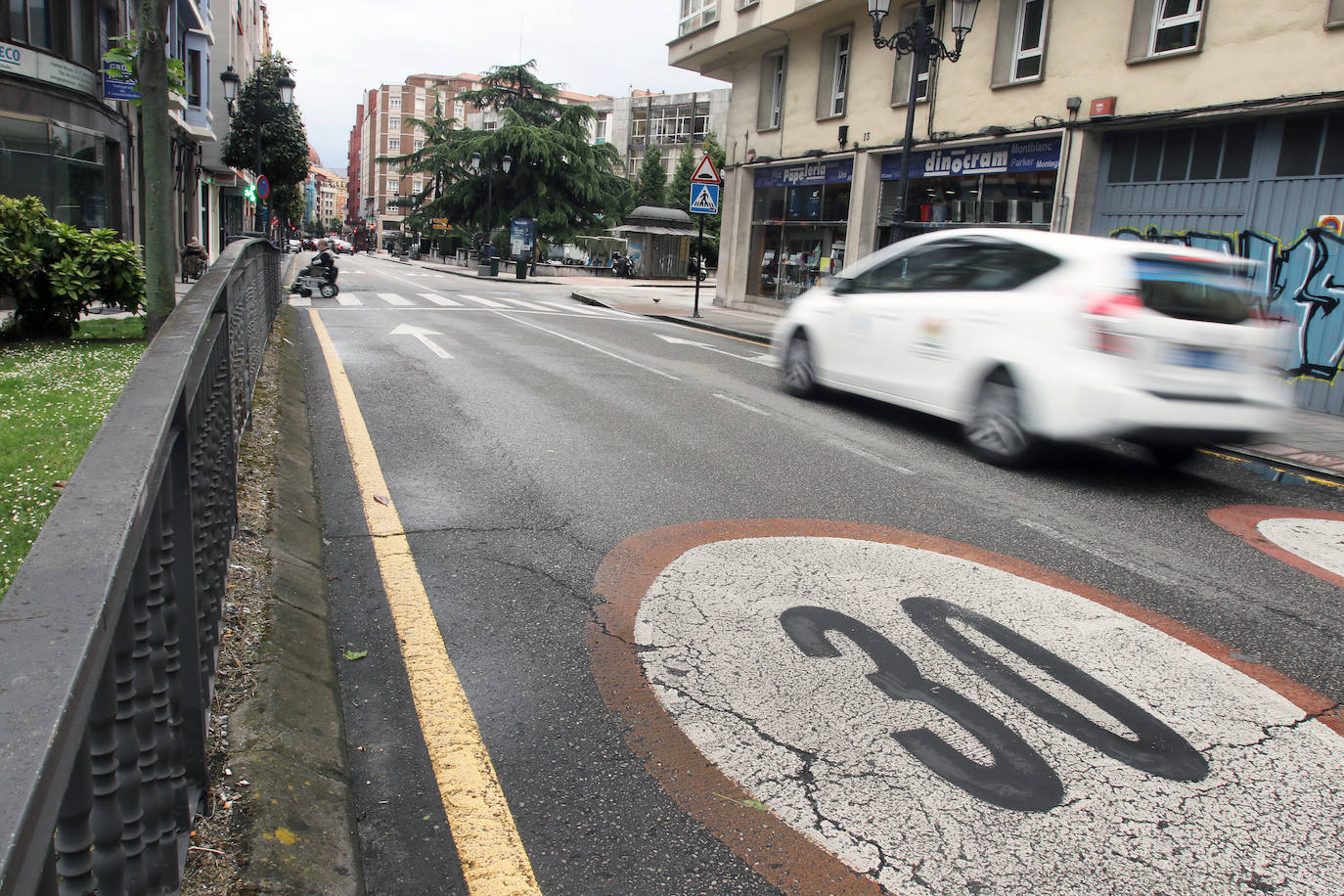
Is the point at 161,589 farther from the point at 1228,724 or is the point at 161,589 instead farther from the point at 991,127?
the point at 991,127

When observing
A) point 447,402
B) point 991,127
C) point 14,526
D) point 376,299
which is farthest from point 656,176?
point 14,526

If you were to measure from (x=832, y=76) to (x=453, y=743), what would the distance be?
2219 cm

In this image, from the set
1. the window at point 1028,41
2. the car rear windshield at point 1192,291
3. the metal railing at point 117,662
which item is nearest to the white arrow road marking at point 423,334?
the car rear windshield at point 1192,291

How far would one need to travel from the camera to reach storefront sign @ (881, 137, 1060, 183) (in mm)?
16531

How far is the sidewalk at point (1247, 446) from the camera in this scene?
831 cm

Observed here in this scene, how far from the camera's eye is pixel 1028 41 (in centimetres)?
1709

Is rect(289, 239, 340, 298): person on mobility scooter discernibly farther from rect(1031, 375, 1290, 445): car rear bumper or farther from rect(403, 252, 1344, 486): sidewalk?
rect(1031, 375, 1290, 445): car rear bumper

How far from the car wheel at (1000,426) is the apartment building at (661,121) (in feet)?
252

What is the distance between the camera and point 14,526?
4230 millimetres

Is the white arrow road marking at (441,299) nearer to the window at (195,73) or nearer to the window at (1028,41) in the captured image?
the window at (1028,41)

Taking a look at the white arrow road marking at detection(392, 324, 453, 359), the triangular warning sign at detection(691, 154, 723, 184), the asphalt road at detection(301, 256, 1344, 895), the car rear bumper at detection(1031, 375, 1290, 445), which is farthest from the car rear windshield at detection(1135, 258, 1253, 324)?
the triangular warning sign at detection(691, 154, 723, 184)

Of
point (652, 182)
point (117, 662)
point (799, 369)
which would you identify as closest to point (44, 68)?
point (799, 369)

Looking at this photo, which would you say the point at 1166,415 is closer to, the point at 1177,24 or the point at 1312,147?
the point at 1312,147

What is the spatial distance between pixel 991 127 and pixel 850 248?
4.72 m
